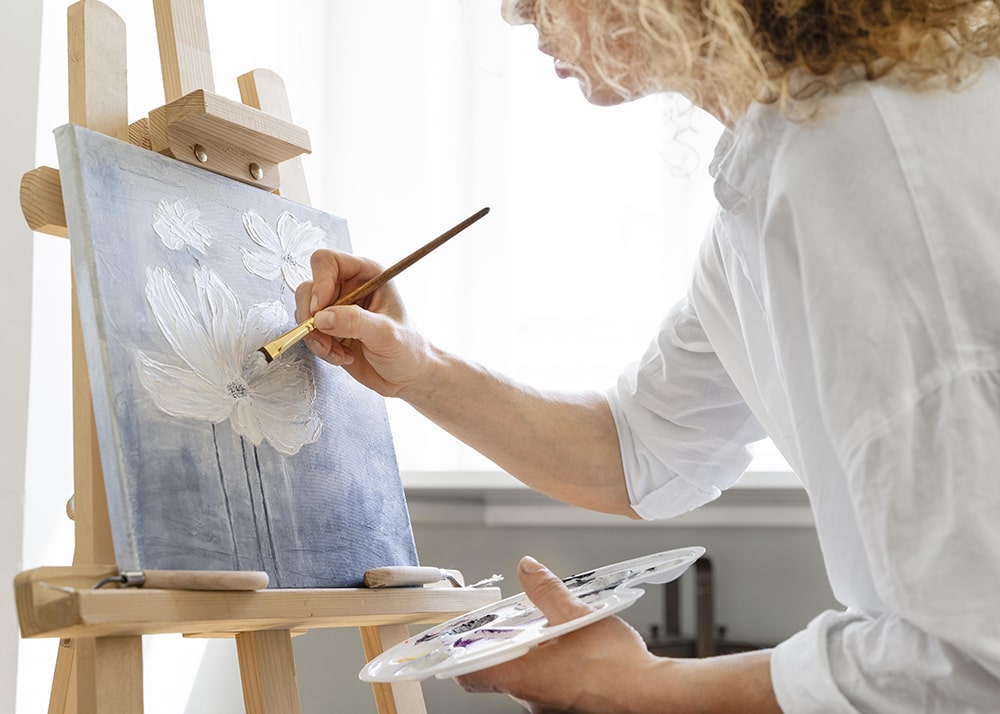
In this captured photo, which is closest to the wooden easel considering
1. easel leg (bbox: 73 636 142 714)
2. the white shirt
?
easel leg (bbox: 73 636 142 714)

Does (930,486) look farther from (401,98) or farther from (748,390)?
(401,98)

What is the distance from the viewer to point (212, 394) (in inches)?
42.1

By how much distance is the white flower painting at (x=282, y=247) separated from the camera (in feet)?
3.96

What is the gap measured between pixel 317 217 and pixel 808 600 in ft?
4.90

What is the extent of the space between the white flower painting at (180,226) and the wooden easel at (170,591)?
0.21 feet

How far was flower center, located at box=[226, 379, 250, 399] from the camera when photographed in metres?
1.09

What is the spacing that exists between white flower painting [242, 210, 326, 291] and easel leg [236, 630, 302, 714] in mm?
413

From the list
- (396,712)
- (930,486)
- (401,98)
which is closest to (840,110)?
(930,486)

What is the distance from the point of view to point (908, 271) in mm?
712

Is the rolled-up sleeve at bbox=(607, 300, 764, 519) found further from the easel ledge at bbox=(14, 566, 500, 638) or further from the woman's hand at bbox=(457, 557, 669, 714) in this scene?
the woman's hand at bbox=(457, 557, 669, 714)

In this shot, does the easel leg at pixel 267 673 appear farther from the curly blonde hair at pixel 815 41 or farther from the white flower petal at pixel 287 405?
the curly blonde hair at pixel 815 41

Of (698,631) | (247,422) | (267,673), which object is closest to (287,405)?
(247,422)

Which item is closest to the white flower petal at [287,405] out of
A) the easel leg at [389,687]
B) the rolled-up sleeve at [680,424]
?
the easel leg at [389,687]

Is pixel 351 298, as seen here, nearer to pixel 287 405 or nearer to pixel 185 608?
pixel 287 405
